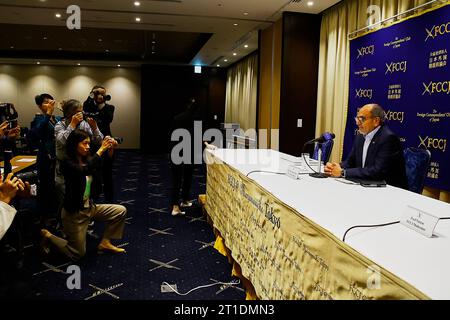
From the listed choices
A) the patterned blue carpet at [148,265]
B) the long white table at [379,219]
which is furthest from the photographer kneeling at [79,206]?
the long white table at [379,219]

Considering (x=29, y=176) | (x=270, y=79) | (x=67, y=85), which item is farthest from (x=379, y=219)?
(x=67, y=85)

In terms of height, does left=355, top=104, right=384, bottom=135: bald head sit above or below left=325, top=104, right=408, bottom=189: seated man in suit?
above

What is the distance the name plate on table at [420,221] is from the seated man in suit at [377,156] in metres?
1.07

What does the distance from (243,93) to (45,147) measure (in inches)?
272

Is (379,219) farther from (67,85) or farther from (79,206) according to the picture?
(67,85)

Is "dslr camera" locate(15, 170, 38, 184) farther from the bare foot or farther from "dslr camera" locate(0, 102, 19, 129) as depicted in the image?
the bare foot

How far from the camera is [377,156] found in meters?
2.69

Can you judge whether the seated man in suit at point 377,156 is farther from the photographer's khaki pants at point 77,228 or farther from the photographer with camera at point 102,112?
the photographer with camera at point 102,112

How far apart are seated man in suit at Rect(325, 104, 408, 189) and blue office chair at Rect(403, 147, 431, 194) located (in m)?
0.05

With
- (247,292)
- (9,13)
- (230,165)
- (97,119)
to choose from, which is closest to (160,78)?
(9,13)

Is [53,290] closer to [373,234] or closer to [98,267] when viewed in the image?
[98,267]

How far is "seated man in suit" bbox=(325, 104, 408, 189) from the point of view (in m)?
2.60

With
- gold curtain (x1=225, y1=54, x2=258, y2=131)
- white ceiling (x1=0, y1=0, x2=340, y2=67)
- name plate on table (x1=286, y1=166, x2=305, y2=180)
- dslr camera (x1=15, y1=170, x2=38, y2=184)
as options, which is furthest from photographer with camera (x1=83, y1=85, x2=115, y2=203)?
gold curtain (x1=225, y1=54, x2=258, y2=131)

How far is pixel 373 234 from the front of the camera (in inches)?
53.9
